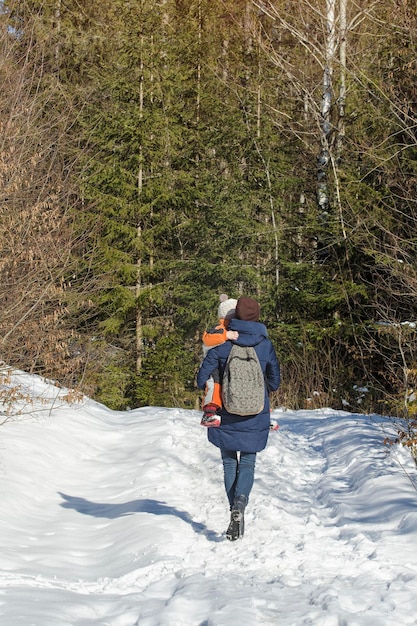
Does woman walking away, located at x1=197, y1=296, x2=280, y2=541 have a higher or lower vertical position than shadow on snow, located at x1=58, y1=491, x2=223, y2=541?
higher

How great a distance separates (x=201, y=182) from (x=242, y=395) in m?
16.2

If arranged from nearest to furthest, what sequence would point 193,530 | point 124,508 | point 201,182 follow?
1. point 193,530
2. point 124,508
3. point 201,182

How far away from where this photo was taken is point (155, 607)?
4.05m

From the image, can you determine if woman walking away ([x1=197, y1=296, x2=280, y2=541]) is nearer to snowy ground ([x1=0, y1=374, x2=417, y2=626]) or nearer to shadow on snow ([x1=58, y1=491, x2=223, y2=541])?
snowy ground ([x1=0, y1=374, x2=417, y2=626])

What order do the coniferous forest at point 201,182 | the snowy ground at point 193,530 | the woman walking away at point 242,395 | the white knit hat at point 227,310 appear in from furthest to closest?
the coniferous forest at point 201,182 < the white knit hat at point 227,310 < the woman walking away at point 242,395 < the snowy ground at point 193,530

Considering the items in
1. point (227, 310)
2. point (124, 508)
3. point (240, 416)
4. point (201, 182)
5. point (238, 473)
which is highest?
point (227, 310)

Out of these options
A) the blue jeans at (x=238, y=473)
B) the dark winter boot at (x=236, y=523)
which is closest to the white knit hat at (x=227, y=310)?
the blue jeans at (x=238, y=473)

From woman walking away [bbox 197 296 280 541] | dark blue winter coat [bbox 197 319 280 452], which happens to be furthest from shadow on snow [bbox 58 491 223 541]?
dark blue winter coat [bbox 197 319 280 452]

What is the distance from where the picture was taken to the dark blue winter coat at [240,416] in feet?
18.1

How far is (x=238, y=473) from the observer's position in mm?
5590

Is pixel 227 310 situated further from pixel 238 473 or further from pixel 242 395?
pixel 238 473

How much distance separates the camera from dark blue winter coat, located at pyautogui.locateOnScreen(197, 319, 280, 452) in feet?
18.1

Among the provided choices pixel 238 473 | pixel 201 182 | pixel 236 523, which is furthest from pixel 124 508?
pixel 201 182

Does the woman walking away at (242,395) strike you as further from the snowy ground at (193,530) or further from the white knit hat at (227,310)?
the snowy ground at (193,530)
